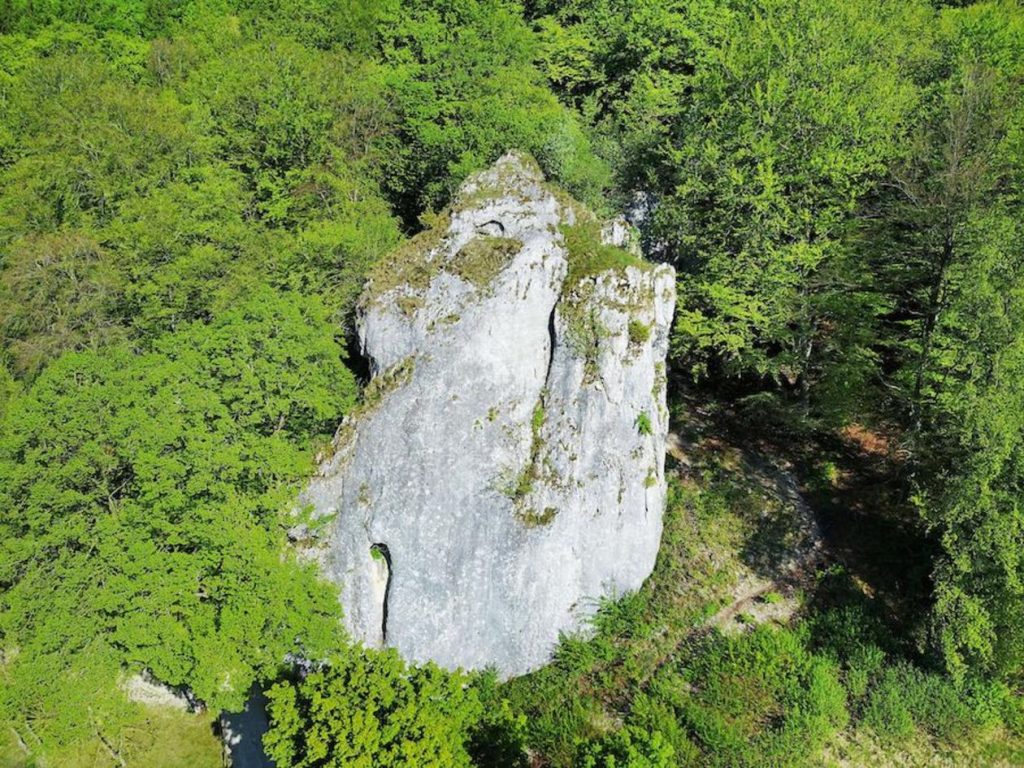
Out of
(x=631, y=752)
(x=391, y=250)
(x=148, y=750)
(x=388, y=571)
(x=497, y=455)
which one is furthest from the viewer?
(x=391, y=250)

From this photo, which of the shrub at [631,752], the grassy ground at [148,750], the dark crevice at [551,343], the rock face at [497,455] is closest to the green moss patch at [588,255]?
the rock face at [497,455]

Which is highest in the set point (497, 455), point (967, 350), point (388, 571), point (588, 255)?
point (588, 255)

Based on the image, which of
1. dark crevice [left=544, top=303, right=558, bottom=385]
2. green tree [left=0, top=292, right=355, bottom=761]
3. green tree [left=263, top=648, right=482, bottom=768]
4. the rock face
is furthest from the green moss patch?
green tree [left=263, top=648, right=482, bottom=768]

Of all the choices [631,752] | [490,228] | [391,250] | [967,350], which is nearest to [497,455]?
[490,228]

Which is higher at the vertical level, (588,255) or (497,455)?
(588,255)

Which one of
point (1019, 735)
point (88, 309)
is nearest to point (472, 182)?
point (88, 309)

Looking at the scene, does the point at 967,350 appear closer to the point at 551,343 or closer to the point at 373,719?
the point at 551,343
